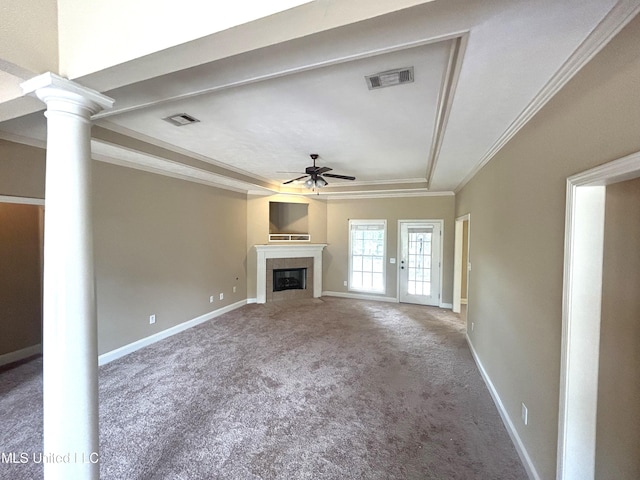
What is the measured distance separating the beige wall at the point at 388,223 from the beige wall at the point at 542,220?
324cm

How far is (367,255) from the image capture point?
22.9 ft

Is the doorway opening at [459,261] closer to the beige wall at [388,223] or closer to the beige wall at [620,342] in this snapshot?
the beige wall at [388,223]

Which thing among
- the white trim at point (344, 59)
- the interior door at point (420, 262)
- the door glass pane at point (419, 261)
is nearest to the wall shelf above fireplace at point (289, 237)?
the interior door at point (420, 262)

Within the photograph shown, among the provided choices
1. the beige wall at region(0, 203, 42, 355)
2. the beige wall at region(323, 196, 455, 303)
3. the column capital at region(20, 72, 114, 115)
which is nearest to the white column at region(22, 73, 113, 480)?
the column capital at region(20, 72, 114, 115)

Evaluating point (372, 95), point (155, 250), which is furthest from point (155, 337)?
point (372, 95)

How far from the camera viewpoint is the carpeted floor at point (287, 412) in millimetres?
1949

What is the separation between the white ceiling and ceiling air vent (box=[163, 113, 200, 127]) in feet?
0.25

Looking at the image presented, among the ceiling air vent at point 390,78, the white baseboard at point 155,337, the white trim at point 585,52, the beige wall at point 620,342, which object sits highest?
the ceiling air vent at point 390,78

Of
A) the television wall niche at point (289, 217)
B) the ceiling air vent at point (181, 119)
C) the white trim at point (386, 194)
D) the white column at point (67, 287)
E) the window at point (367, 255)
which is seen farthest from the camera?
the television wall niche at point (289, 217)

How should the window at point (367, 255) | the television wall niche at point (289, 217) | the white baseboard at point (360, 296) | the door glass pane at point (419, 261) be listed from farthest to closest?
the television wall niche at point (289, 217), the window at point (367, 255), the white baseboard at point (360, 296), the door glass pane at point (419, 261)

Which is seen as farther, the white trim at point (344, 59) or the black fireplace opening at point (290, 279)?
the black fireplace opening at point (290, 279)

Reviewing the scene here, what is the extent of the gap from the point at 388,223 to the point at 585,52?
5.40 metres

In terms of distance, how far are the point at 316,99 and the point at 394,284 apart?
522 cm

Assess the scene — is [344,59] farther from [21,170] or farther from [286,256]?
[286,256]
